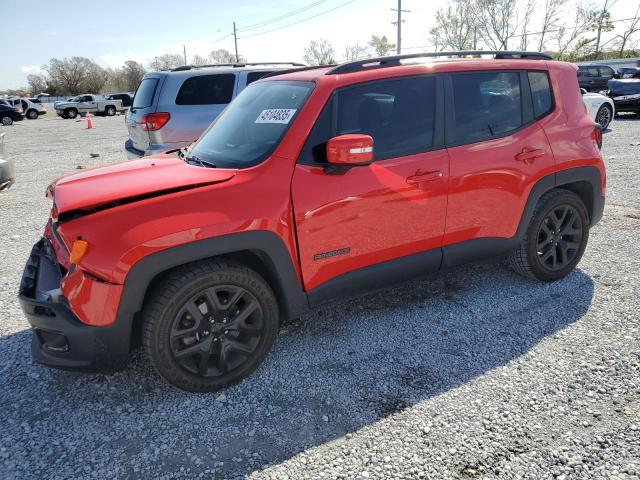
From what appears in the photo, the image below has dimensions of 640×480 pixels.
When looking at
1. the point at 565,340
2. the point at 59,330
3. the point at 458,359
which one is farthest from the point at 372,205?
the point at 59,330

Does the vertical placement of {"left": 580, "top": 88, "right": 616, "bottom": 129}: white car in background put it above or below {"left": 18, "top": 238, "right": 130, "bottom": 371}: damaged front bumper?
above

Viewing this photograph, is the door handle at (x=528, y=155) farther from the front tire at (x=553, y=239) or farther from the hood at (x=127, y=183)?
the hood at (x=127, y=183)

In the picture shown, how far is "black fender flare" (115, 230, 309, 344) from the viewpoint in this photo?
2387mm

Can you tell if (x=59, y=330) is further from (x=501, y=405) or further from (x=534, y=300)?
(x=534, y=300)

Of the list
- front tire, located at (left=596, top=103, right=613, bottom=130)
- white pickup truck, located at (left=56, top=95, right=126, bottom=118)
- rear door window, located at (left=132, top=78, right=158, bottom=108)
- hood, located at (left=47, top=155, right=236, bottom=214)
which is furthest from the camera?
white pickup truck, located at (left=56, top=95, right=126, bottom=118)

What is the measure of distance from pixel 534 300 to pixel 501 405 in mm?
1423

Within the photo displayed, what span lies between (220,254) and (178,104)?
16.4 ft

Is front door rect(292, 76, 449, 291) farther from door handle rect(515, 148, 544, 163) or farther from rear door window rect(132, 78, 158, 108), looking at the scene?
rear door window rect(132, 78, 158, 108)

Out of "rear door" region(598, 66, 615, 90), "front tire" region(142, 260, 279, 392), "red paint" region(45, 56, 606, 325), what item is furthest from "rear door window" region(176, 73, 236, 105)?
"rear door" region(598, 66, 615, 90)

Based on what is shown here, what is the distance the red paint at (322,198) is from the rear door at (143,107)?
12.2ft

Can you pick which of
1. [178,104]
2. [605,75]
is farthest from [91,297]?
[605,75]

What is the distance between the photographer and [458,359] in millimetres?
2992

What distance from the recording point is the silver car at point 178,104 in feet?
22.1

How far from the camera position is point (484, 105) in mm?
3396
